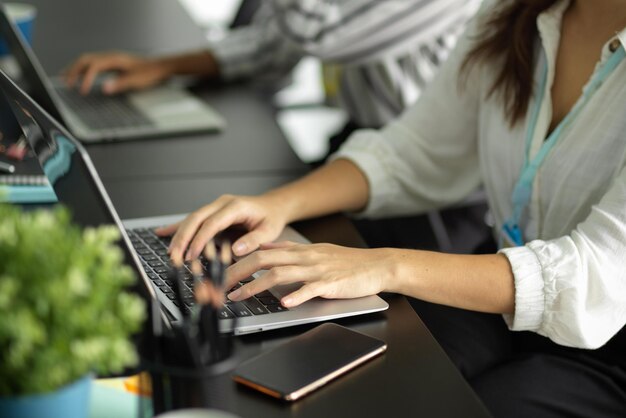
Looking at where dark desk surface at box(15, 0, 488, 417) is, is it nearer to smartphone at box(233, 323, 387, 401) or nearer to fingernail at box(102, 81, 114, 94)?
smartphone at box(233, 323, 387, 401)

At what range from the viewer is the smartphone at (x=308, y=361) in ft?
2.70

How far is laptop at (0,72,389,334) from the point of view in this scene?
82 cm

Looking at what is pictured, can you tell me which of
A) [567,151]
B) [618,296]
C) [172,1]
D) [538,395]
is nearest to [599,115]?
[567,151]

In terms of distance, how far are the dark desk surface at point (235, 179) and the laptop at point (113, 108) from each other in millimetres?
29

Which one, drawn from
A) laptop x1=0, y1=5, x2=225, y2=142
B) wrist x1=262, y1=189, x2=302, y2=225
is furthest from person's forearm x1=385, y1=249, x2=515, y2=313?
laptop x1=0, y1=5, x2=225, y2=142

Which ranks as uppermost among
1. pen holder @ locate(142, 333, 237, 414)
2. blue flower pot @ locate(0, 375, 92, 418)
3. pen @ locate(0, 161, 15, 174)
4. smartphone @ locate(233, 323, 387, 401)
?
blue flower pot @ locate(0, 375, 92, 418)

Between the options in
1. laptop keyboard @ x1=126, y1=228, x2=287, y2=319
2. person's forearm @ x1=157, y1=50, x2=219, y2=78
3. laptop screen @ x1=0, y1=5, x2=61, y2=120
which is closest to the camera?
laptop keyboard @ x1=126, y1=228, x2=287, y2=319

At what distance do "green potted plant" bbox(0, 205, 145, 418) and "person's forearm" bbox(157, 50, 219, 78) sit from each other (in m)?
1.40

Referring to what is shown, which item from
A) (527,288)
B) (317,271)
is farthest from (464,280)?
(317,271)

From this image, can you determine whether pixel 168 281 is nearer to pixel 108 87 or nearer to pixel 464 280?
pixel 464 280

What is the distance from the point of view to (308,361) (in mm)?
868

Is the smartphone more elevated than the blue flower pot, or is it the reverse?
the blue flower pot

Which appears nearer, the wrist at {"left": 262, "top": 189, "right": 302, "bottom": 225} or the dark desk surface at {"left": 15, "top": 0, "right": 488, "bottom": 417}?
the dark desk surface at {"left": 15, "top": 0, "right": 488, "bottom": 417}

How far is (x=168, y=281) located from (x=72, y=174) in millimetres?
250
